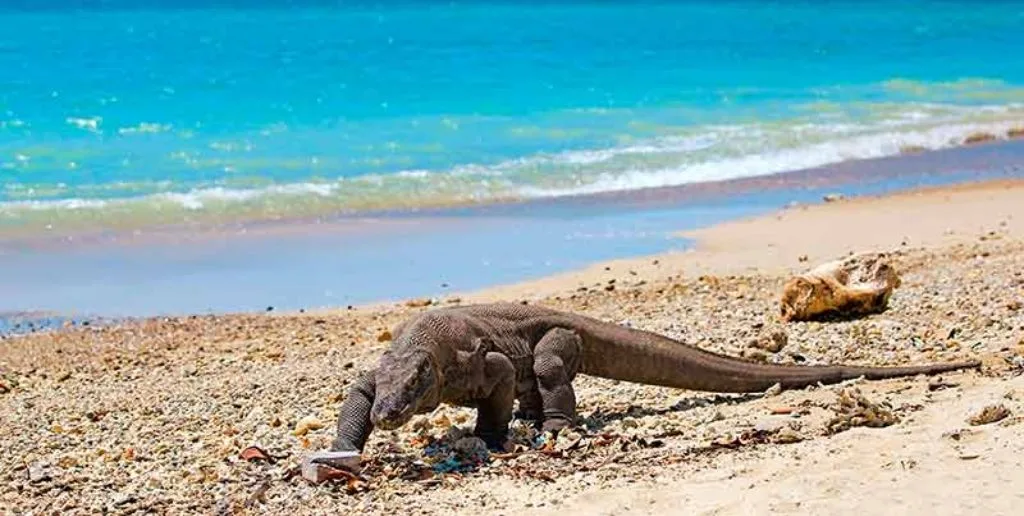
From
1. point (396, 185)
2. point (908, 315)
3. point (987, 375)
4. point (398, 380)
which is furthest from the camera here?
point (396, 185)

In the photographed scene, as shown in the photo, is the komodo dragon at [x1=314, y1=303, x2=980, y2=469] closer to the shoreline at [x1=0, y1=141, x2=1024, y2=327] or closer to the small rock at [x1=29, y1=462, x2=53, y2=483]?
the small rock at [x1=29, y1=462, x2=53, y2=483]

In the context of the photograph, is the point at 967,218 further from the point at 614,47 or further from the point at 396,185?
the point at 614,47

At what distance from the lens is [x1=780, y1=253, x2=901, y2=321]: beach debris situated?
392 inches

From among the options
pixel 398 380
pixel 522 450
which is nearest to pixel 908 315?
pixel 522 450

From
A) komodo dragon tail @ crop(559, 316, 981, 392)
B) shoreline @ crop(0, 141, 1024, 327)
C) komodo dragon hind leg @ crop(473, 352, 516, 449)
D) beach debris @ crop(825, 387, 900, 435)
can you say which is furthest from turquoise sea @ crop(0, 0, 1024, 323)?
beach debris @ crop(825, 387, 900, 435)

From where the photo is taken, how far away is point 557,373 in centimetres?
778

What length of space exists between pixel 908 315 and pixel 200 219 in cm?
1078

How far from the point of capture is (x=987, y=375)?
25.7ft

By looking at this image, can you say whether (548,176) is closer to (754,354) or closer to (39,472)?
(754,354)

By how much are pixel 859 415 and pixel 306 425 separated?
8.75 feet

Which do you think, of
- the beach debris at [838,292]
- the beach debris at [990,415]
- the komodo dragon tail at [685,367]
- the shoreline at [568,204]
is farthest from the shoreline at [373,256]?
the beach debris at [990,415]

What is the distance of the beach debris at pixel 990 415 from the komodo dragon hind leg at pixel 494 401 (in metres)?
2.05

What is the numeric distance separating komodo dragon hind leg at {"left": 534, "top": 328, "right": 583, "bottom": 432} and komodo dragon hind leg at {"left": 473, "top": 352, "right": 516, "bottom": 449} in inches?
10.5

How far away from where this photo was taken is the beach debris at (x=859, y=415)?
7.02m
